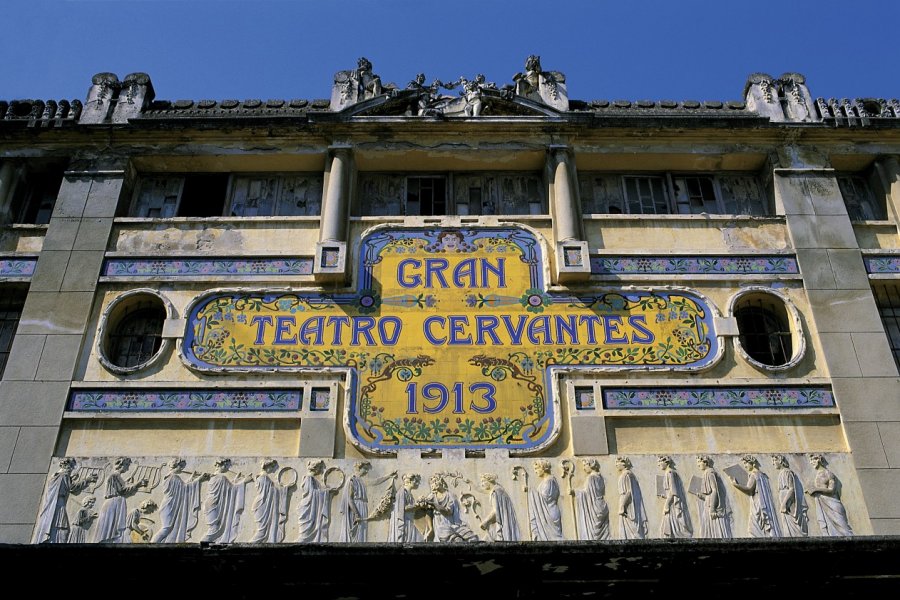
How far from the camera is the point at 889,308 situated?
1428 centimetres

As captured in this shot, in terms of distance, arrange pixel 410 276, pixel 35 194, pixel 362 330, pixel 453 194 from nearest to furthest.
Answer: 1. pixel 362 330
2. pixel 410 276
3. pixel 453 194
4. pixel 35 194

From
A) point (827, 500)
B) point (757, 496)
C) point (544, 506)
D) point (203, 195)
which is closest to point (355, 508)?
point (544, 506)

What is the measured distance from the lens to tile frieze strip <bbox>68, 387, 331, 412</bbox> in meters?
12.7

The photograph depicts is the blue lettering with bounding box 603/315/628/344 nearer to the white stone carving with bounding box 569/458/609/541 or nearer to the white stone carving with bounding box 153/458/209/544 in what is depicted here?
the white stone carving with bounding box 569/458/609/541

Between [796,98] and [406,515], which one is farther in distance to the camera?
[796,98]

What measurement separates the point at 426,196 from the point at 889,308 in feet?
24.7

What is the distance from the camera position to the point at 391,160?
15.6m

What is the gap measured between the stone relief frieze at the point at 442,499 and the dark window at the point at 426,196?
486 centimetres

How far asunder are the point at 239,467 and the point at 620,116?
848cm

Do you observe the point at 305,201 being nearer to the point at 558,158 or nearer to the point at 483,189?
the point at 483,189

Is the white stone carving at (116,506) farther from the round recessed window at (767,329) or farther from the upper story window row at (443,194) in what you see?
the round recessed window at (767,329)

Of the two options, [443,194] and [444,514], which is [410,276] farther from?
[444,514]

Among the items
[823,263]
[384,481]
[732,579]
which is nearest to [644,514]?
[732,579]

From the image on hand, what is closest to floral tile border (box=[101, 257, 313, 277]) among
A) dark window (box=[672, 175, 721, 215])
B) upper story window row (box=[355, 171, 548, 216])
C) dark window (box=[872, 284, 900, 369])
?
upper story window row (box=[355, 171, 548, 216])
